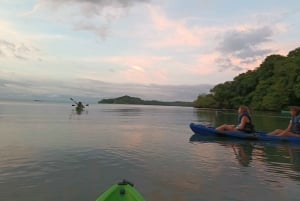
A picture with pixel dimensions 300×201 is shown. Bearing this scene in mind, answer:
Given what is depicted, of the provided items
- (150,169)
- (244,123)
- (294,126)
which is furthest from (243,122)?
(150,169)

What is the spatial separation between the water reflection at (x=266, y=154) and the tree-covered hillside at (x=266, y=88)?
69266 mm

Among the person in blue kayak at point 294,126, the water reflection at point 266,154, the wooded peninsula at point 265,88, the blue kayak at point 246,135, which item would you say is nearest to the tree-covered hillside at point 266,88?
the wooded peninsula at point 265,88

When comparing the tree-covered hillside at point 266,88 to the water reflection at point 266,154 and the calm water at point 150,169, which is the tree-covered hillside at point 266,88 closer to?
the water reflection at point 266,154

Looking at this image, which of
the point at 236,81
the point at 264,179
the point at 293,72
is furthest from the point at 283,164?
the point at 236,81

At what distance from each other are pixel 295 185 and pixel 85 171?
7.17m

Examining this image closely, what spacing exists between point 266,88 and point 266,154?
A: 89718 mm

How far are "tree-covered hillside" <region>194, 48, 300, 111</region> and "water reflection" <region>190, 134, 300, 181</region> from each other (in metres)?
69.3

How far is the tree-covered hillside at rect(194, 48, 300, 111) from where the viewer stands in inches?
3627

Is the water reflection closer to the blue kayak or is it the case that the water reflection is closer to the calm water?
the calm water

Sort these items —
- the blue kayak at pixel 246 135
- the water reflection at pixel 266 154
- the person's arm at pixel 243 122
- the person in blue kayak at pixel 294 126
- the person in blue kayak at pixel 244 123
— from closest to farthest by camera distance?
the water reflection at pixel 266 154, the blue kayak at pixel 246 135, the person in blue kayak at pixel 294 126, the person in blue kayak at pixel 244 123, the person's arm at pixel 243 122

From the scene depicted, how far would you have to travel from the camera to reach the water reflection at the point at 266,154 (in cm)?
1458

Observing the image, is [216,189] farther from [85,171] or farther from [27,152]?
[27,152]

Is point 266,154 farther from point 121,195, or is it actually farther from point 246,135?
point 121,195

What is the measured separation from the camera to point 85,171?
43.2 ft
